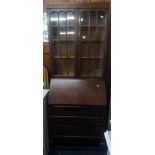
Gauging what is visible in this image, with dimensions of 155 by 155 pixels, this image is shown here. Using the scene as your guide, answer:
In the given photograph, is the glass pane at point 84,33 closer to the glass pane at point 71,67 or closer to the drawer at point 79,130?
the glass pane at point 71,67

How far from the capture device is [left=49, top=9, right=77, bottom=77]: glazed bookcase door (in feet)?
8.27

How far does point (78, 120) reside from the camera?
8.30 ft

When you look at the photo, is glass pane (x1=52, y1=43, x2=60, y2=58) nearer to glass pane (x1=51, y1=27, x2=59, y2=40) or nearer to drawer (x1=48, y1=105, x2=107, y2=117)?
glass pane (x1=51, y1=27, x2=59, y2=40)

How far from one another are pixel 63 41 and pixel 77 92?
67 centimetres

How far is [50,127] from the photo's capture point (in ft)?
A: 8.38

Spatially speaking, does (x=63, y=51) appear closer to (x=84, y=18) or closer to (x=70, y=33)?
(x=70, y=33)

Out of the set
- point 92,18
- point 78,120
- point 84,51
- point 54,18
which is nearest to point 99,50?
point 84,51

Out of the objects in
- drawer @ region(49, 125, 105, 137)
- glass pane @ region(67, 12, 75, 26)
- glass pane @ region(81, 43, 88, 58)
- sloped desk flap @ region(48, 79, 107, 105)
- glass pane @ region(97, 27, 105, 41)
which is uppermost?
glass pane @ region(67, 12, 75, 26)

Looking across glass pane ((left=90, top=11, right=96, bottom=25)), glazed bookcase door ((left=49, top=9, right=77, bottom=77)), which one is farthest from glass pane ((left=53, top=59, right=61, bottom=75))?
glass pane ((left=90, top=11, right=96, bottom=25))

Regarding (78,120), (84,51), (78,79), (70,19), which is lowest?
(78,120)

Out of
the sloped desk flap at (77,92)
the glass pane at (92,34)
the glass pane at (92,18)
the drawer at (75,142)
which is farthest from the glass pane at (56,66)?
the drawer at (75,142)
